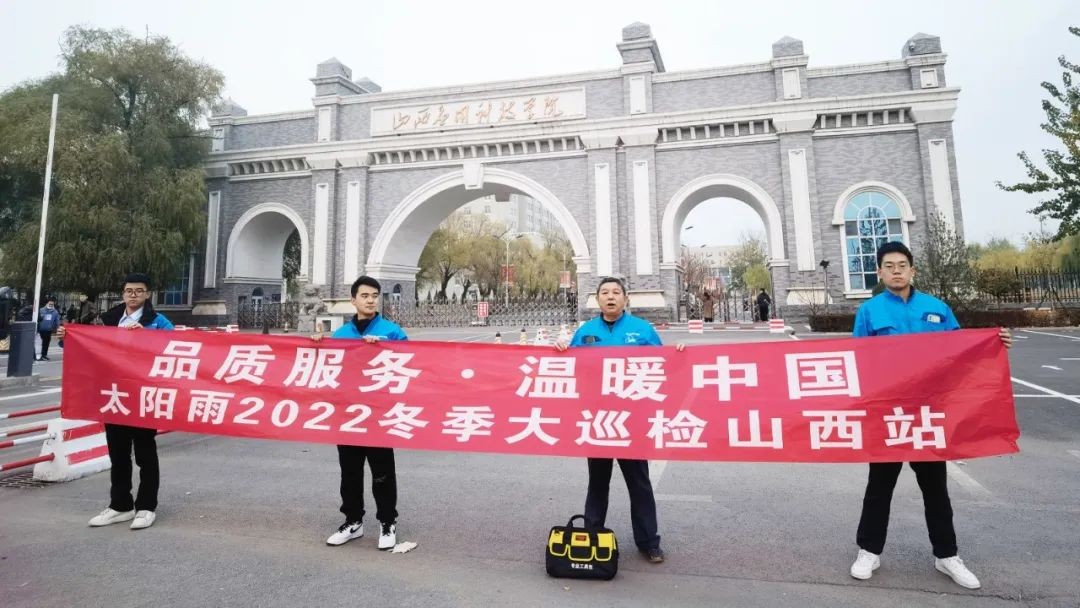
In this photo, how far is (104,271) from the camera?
20.3 m

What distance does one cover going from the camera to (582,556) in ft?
9.43

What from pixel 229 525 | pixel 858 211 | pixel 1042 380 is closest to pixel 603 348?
pixel 229 525

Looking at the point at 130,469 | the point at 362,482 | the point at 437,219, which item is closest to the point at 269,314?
the point at 437,219

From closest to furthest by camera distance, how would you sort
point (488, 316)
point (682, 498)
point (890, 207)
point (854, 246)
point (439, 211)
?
point (682, 498), point (890, 207), point (854, 246), point (488, 316), point (439, 211)

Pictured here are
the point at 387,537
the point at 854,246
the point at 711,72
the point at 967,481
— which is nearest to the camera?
the point at 387,537

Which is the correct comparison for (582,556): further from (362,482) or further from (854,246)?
(854,246)

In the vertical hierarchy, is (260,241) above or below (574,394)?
above

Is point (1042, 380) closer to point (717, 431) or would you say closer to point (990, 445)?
point (990, 445)

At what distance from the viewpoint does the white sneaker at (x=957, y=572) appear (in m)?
2.72

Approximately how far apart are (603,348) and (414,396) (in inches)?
51.5

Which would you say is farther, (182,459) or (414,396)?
(182,459)

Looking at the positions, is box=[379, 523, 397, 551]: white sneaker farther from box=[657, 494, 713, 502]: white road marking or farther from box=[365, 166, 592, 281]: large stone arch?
box=[365, 166, 592, 281]: large stone arch

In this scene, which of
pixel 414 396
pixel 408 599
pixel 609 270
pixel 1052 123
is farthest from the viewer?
pixel 609 270

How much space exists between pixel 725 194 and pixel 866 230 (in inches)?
211
